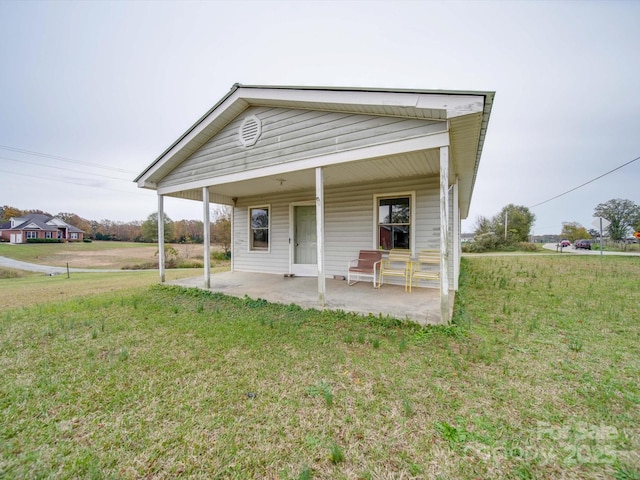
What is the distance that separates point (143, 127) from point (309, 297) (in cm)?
1895

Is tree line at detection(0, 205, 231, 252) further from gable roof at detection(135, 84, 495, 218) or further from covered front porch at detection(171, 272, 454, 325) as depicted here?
gable roof at detection(135, 84, 495, 218)

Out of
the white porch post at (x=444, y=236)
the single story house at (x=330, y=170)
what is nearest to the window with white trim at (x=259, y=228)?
the single story house at (x=330, y=170)

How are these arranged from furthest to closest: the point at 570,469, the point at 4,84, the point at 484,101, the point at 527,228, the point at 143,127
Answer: the point at 527,228, the point at 143,127, the point at 4,84, the point at 484,101, the point at 570,469

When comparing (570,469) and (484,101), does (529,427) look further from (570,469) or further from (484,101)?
(484,101)

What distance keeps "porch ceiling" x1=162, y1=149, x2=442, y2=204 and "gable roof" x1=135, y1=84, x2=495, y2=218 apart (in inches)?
21.7

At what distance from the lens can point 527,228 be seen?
3059 centimetres

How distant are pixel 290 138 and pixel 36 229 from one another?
56.9 m

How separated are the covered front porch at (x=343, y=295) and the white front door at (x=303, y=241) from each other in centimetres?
44

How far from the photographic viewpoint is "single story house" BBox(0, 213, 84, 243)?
3853 centimetres

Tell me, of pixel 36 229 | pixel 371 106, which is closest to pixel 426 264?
pixel 371 106

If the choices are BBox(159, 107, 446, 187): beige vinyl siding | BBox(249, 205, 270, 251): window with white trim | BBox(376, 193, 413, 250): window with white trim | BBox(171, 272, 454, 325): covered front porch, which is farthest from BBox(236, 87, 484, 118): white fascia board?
BBox(249, 205, 270, 251): window with white trim

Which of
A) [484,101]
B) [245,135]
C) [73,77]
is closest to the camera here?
[484,101]

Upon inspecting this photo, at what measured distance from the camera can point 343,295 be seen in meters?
5.34

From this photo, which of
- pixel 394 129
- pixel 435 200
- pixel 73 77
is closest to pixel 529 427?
pixel 394 129
